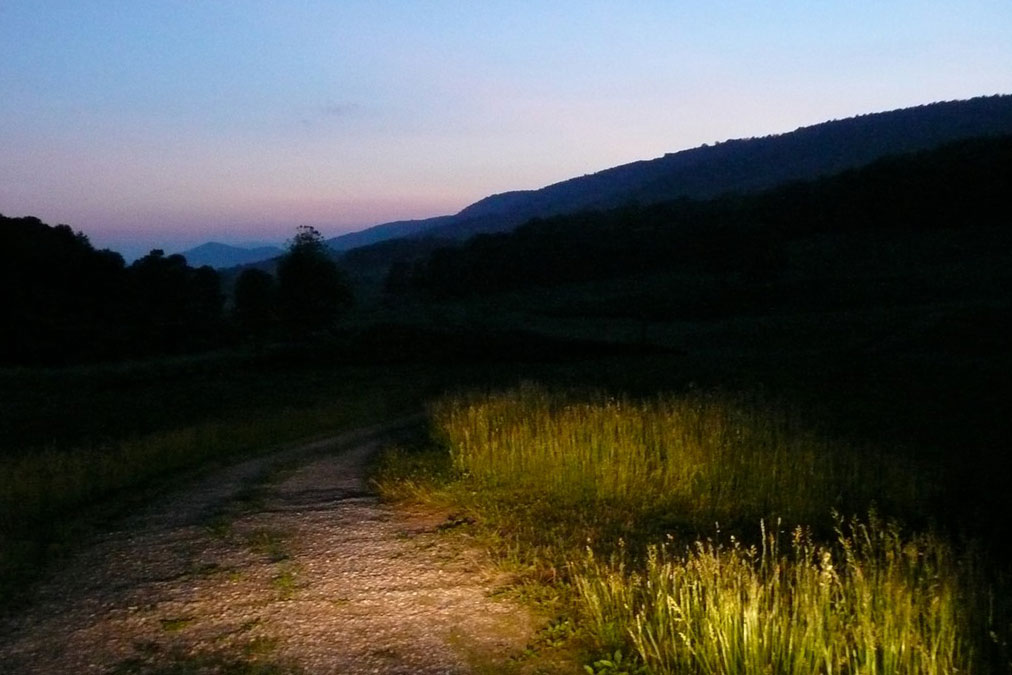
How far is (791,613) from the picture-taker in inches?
197

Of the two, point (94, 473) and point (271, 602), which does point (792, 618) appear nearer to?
point (271, 602)

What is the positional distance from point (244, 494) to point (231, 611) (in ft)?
13.9

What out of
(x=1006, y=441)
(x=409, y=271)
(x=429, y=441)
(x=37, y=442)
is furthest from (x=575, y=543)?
(x=409, y=271)

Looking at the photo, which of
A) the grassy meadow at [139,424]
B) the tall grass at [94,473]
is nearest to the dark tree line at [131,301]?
the grassy meadow at [139,424]

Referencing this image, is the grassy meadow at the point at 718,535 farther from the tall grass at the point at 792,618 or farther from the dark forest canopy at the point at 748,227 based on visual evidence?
the dark forest canopy at the point at 748,227

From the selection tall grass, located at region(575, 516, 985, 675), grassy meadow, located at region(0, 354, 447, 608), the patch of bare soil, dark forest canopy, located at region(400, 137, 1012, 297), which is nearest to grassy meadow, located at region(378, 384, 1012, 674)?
tall grass, located at region(575, 516, 985, 675)

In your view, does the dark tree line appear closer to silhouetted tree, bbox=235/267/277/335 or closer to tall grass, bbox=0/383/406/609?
silhouetted tree, bbox=235/267/277/335

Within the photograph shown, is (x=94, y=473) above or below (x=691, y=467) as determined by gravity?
above

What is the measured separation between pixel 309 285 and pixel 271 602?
155ft

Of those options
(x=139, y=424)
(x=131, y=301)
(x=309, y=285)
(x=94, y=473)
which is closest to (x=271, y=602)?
(x=94, y=473)

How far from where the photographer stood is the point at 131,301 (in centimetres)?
6562

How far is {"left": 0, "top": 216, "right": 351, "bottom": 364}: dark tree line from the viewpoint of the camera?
53.1 metres

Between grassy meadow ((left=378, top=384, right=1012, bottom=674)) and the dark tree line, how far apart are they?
131ft

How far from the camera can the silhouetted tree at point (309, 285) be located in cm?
5172
